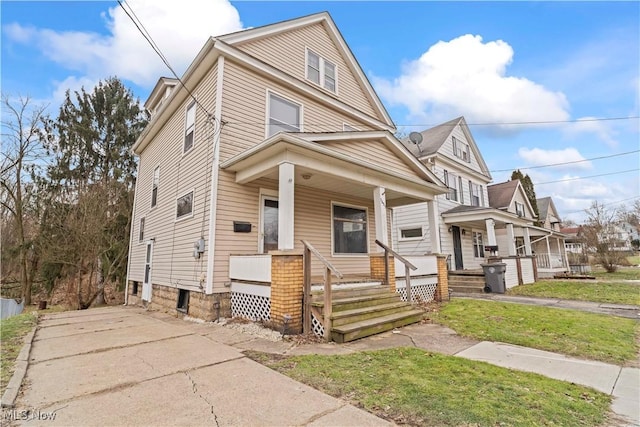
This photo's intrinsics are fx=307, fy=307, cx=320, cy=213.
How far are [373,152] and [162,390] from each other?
7.43 metres

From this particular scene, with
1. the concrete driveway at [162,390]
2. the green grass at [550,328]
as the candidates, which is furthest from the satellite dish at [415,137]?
the concrete driveway at [162,390]

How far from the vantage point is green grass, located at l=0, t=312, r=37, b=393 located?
3.65 meters

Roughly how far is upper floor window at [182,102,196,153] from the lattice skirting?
716 cm

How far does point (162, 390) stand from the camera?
3.21 meters

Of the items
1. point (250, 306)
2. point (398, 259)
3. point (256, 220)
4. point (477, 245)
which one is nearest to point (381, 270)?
point (398, 259)

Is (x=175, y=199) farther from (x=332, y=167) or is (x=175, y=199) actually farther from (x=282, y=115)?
(x=332, y=167)

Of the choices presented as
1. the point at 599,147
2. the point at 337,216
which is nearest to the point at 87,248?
the point at 337,216

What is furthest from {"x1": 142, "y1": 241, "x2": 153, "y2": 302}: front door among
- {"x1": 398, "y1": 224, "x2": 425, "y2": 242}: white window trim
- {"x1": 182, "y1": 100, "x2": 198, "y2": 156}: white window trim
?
{"x1": 398, "y1": 224, "x2": 425, "y2": 242}: white window trim

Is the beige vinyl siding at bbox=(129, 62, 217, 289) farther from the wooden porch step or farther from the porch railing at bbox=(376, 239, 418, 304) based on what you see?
the porch railing at bbox=(376, 239, 418, 304)

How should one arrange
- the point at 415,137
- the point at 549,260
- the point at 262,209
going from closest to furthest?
the point at 262,209 < the point at 415,137 < the point at 549,260

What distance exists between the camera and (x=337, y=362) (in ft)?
13.4

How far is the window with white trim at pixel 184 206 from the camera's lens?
328 inches

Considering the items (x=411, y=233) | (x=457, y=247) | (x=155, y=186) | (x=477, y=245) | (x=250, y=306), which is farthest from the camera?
(x=477, y=245)

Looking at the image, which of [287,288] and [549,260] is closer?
[287,288]
